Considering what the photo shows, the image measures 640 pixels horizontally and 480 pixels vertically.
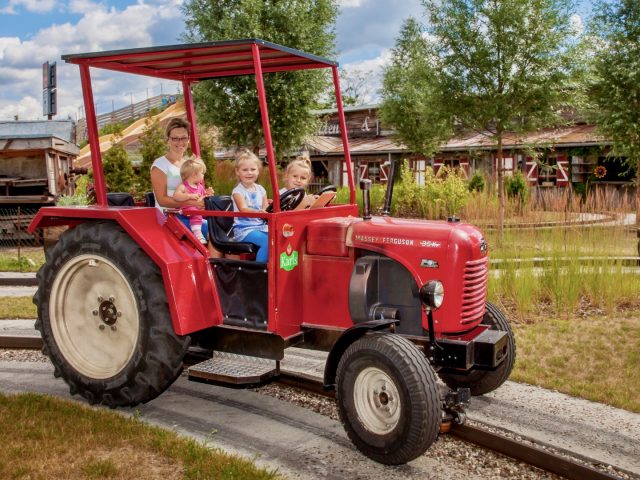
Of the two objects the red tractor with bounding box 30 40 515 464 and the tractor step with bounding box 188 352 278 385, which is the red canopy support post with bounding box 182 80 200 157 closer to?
the red tractor with bounding box 30 40 515 464

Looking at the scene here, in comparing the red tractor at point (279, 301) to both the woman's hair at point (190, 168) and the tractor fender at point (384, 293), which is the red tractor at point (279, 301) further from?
the woman's hair at point (190, 168)

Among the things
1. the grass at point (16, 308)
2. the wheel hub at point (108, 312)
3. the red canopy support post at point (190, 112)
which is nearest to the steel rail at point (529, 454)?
the wheel hub at point (108, 312)

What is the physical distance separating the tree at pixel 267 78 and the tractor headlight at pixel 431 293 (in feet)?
45.8

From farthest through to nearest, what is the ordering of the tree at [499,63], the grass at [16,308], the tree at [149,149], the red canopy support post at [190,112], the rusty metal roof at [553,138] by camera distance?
the rusty metal roof at [553,138], the tree at [149,149], the tree at [499,63], the grass at [16,308], the red canopy support post at [190,112]

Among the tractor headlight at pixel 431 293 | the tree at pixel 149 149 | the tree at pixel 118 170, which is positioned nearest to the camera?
the tractor headlight at pixel 431 293

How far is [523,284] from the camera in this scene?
7273mm

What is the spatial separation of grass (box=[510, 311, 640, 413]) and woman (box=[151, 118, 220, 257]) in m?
2.81


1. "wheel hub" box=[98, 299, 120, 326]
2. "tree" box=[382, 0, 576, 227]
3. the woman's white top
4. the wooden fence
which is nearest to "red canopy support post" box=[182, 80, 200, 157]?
the woman's white top

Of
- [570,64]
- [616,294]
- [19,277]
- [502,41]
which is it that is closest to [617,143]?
[570,64]

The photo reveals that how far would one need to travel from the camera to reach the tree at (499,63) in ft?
49.0

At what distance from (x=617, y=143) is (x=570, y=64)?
4236 millimetres

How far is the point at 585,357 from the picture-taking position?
5.77m

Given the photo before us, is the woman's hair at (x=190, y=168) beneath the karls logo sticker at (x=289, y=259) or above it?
above

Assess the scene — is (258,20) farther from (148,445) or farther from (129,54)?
(148,445)
